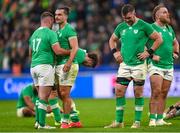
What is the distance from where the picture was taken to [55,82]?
15.1 meters

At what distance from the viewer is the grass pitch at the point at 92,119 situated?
1414 cm

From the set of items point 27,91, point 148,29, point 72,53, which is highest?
point 148,29

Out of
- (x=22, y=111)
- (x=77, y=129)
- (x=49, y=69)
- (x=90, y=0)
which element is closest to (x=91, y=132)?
(x=77, y=129)

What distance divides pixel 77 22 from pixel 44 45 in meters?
16.1

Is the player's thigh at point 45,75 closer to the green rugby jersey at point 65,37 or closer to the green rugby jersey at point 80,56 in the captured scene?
the green rugby jersey at point 65,37

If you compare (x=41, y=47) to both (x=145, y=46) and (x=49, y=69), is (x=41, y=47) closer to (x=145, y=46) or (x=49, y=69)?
(x=49, y=69)

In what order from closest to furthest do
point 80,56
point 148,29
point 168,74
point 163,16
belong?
point 148,29, point 163,16, point 168,74, point 80,56

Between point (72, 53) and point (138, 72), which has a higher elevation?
point (72, 53)

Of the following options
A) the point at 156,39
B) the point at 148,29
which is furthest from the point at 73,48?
the point at 156,39

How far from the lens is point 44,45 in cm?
1461

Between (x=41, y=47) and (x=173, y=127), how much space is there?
3.30 meters

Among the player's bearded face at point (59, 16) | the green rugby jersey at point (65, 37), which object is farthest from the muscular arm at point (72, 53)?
the player's bearded face at point (59, 16)

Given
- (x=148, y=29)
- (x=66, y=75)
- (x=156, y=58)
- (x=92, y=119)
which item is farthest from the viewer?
(x=92, y=119)

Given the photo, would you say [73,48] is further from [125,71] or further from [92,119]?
[92,119]
